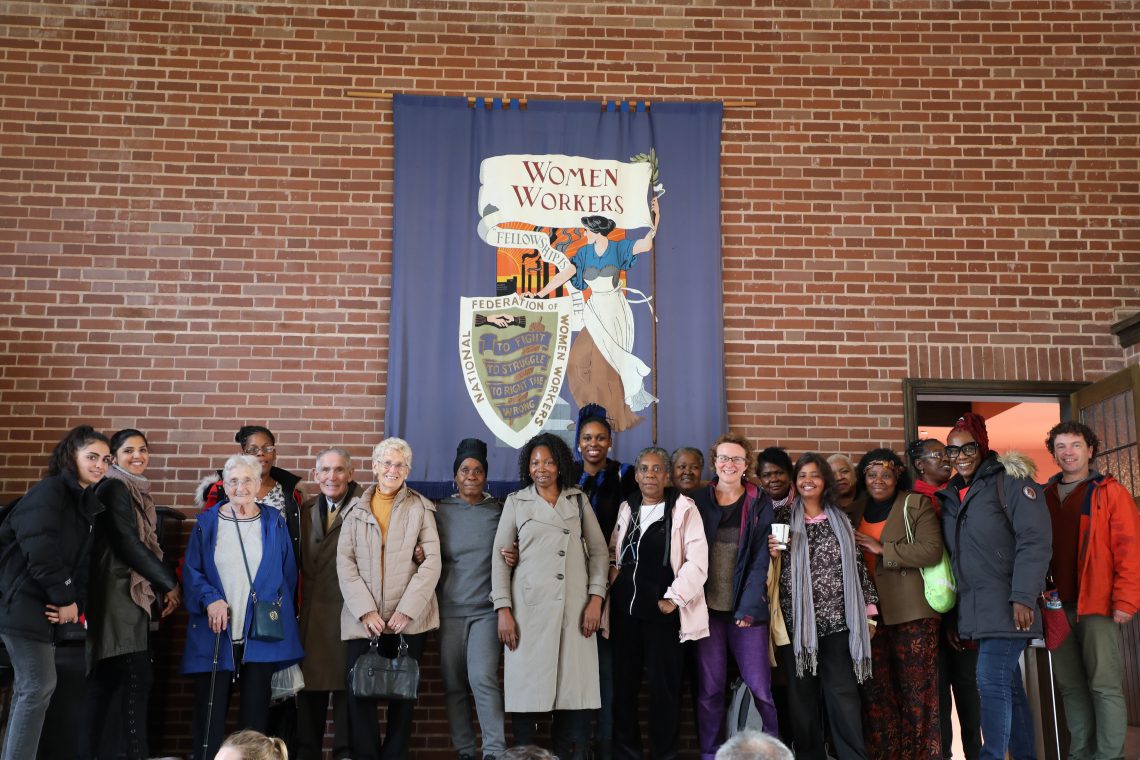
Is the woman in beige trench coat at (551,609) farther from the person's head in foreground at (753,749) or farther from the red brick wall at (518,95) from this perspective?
the person's head in foreground at (753,749)

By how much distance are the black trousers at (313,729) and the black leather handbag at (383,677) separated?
0.47 meters

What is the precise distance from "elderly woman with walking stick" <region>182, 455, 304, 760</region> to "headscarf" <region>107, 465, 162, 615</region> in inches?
7.4

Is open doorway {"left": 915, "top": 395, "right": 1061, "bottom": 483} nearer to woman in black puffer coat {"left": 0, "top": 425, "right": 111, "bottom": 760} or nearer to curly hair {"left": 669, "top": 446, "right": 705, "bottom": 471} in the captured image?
curly hair {"left": 669, "top": 446, "right": 705, "bottom": 471}

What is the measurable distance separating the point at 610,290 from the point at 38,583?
12.1 feet

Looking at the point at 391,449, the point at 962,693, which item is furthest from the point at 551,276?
the point at 962,693

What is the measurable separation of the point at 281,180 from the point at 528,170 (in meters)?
1.57

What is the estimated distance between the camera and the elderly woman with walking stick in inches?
211

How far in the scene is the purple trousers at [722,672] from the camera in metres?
5.52

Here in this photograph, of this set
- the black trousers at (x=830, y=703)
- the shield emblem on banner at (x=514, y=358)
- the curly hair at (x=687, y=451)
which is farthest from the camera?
the shield emblem on banner at (x=514, y=358)

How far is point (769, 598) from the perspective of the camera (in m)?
5.60

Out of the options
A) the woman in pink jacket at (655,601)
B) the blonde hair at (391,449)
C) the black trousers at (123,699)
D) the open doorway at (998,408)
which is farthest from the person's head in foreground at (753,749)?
the open doorway at (998,408)

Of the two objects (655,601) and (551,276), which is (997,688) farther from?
(551,276)

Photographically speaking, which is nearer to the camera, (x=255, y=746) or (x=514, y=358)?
(x=255, y=746)

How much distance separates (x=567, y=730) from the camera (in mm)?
5578
